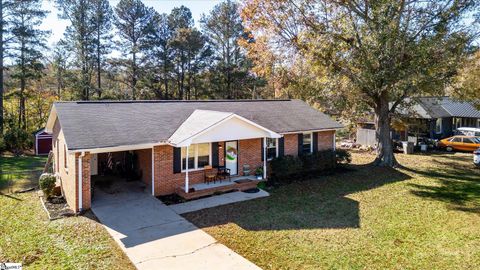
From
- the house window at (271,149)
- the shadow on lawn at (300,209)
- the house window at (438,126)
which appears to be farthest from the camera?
the house window at (438,126)

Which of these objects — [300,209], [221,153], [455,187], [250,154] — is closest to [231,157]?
[221,153]

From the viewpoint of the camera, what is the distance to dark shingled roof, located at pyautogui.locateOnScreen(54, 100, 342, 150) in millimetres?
12656

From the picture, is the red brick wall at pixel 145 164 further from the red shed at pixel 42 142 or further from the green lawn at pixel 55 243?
the red shed at pixel 42 142

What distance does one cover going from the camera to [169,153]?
1413 centimetres

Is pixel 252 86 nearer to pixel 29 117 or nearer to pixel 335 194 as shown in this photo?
pixel 29 117

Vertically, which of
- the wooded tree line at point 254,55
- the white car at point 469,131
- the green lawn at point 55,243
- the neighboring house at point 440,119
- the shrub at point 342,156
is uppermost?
the wooded tree line at point 254,55

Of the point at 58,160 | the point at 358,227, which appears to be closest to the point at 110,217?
the point at 58,160

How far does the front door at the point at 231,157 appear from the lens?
1605 cm

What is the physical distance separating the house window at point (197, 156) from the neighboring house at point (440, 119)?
803 inches

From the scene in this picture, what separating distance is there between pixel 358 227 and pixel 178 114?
1018 cm

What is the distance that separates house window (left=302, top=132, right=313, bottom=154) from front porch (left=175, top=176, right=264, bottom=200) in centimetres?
452

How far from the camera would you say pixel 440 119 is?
31812mm

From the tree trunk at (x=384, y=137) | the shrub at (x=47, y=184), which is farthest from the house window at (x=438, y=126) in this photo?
the shrub at (x=47, y=184)

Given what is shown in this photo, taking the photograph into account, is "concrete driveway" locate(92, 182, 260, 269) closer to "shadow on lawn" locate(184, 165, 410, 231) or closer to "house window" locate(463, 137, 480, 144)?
"shadow on lawn" locate(184, 165, 410, 231)
